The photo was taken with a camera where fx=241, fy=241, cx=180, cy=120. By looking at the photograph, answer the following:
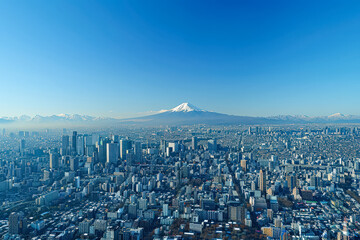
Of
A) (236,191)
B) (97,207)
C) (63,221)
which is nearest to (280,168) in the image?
(236,191)

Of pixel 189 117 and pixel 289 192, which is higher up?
pixel 189 117

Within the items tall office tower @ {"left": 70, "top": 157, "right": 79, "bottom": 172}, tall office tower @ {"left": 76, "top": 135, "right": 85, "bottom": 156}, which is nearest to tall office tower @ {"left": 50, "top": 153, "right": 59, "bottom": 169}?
tall office tower @ {"left": 70, "top": 157, "right": 79, "bottom": 172}

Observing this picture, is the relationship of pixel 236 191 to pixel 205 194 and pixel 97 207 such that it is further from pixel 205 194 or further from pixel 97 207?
pixel 97 207

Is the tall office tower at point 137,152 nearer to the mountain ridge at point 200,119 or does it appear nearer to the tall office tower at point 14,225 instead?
the tall office tower at point 14,225

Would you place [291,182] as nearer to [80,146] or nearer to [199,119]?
[80,146]

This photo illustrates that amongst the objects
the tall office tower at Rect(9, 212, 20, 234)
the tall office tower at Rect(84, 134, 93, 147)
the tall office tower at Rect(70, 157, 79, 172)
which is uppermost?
the tall office tower at Rect(84, 134, 93, 147)

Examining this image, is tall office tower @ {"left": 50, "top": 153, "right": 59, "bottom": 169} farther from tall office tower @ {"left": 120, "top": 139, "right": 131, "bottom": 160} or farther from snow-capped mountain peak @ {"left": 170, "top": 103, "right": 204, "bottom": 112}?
snow-capped mountain peak @ {"left": 170, "top": 103, "right": 204, "bottom": 112}

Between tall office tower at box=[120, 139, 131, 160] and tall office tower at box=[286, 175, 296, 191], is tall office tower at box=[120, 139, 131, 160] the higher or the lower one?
the higher one

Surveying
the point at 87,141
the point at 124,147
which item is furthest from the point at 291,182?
the point at 87,141
